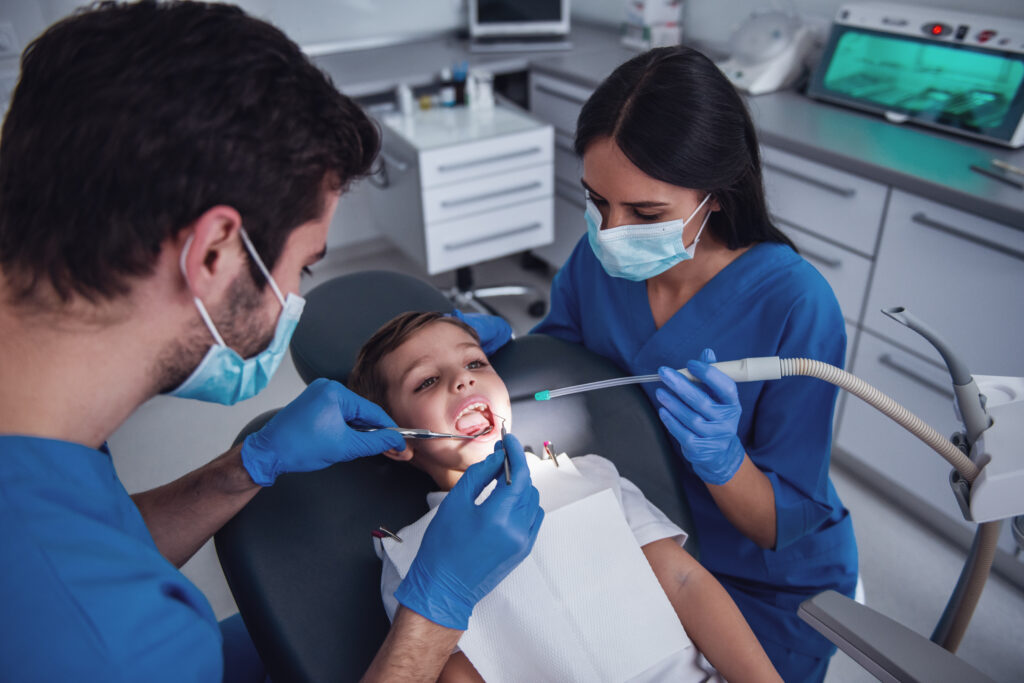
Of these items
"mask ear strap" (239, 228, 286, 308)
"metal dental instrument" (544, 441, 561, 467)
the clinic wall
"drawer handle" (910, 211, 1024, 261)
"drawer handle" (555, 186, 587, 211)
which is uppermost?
the clinic wall

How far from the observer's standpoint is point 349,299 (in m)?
1.55

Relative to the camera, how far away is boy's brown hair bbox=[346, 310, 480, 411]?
135 centimetres

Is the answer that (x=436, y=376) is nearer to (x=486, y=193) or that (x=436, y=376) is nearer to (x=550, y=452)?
(x=550, y=452)

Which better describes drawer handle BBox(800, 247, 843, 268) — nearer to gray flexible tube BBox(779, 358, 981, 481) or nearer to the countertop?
the countertop

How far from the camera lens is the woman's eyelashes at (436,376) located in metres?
1.30

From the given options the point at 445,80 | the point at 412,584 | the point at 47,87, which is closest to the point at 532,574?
the point at 412,584

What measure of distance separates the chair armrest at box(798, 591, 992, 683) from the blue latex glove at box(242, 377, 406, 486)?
69 centimetres

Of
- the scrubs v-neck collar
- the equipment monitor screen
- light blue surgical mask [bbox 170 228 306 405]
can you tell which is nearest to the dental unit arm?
the scrubs v-neck collar

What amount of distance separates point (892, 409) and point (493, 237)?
2.00 metres

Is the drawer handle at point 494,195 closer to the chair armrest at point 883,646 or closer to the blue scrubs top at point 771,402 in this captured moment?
the blue scrubs top at point 771,402

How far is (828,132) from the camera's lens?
7.00 feet

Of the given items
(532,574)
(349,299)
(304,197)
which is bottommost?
(532,574)

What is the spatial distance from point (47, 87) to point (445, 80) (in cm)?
233

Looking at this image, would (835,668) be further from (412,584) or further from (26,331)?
(26,331)
